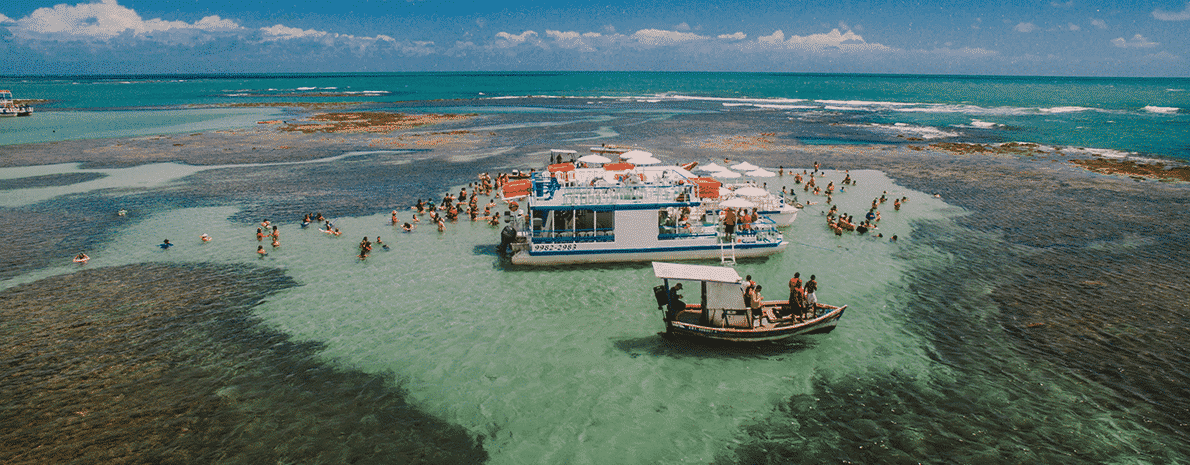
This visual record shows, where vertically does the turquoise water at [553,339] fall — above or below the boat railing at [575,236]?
below

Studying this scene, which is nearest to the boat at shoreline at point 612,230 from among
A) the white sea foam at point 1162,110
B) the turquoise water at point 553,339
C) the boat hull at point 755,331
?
the turquoise water at point 553,339

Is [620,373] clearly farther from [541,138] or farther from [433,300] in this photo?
[541,138]

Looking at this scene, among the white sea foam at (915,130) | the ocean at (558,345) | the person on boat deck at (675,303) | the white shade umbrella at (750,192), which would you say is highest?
the white sea foam at (915,130)

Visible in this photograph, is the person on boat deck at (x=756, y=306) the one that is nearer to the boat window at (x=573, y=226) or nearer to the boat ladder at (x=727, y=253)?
the boat ladder at (x=727, y=253)

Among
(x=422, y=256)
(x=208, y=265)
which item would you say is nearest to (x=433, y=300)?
(x=422, y=256)

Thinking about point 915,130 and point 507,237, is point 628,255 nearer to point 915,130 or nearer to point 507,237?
point 507,237

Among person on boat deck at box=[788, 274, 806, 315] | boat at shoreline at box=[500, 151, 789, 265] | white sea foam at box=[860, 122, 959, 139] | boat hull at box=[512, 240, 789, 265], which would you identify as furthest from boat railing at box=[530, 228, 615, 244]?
white sea foam at box=[860, 122, 959, 139]

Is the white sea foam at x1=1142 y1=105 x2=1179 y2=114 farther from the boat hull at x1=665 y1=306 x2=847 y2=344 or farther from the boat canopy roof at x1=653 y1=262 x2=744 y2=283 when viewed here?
the boat canopy roof at x1=653 y1=262 x2=744 y2=283
